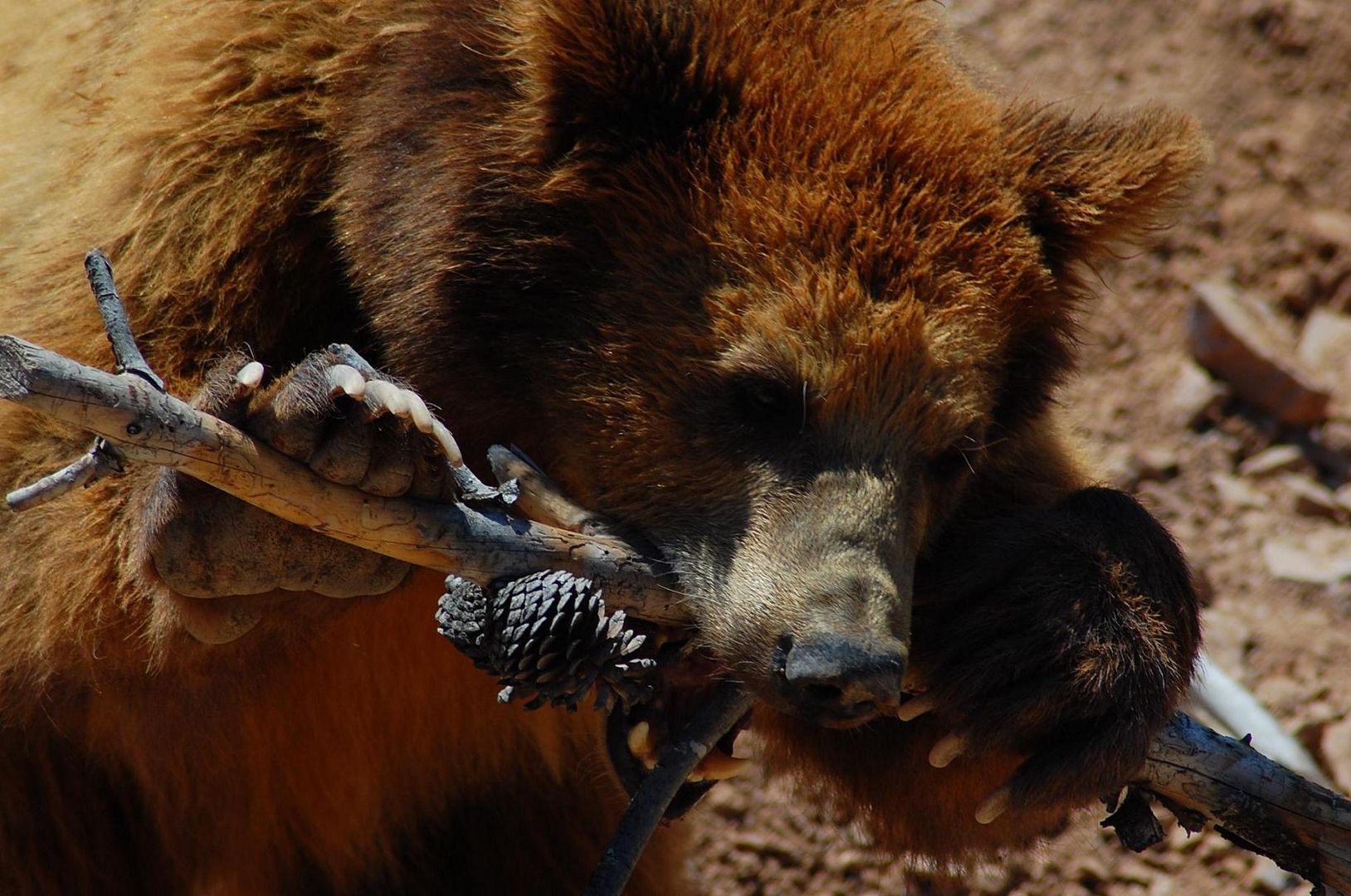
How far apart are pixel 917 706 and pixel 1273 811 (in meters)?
0.83

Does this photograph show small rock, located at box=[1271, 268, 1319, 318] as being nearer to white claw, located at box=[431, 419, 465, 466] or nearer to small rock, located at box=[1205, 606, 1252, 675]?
small rock, located at box=[1205, 606, 1252, 675]

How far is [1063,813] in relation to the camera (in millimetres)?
3969

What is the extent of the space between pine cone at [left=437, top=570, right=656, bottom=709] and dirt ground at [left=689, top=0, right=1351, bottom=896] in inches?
119

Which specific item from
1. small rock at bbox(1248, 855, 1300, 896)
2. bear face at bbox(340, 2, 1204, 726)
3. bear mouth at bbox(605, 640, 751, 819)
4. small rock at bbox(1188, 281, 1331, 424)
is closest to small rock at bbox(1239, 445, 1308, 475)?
small rock at bbox(1188, 281, 1331, 424)

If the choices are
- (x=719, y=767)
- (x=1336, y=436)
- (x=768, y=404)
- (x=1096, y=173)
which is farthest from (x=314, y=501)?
(x=1336, y=436)

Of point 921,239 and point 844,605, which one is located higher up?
point 921,239

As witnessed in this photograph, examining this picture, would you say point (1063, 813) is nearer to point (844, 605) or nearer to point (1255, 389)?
point (844, 605)

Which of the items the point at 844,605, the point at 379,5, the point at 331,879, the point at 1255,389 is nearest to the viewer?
the point at 844,605

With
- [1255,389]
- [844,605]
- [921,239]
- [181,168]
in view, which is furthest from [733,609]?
[1255,389]

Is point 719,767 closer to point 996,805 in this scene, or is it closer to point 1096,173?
point 996,805

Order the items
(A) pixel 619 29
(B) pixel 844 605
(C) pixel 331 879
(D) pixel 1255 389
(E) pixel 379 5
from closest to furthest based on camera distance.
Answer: (B) pixel 844 605
(A) pixel 619 29
(E) pixel 379 5
(C) pixel 331 879
(D) pixel 1255 389

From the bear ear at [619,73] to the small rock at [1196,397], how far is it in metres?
3.61

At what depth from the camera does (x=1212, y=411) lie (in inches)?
263

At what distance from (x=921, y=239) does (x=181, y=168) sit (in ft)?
5.80
